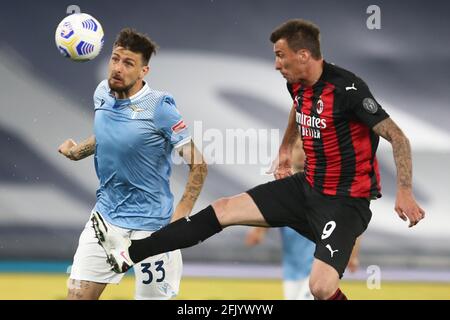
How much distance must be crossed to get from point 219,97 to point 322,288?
18.4 feet

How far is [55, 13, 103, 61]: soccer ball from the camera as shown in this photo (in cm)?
600

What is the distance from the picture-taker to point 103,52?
1040 centimetres

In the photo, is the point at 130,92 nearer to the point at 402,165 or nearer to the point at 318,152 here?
the point at 318,152

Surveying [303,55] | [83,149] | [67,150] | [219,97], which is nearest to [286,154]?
[303,55]

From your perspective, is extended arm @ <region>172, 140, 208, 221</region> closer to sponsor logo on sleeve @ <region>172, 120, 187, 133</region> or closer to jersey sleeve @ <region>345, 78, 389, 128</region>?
sponsor logo on sleeve @ <region>172, 120, 187, 133</region>

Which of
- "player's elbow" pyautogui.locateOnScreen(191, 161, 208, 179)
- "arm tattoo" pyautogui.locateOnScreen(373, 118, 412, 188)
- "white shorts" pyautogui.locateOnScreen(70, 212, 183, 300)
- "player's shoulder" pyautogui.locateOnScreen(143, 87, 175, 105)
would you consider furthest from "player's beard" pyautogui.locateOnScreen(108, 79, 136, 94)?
"arm tattoo" pyautogui.locateOnScreen(373, 118, 412, 188)

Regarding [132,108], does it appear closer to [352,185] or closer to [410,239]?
[352,185]

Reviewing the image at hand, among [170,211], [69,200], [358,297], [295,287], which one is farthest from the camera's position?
[69,200]

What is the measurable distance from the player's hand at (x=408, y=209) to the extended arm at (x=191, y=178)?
1.37m

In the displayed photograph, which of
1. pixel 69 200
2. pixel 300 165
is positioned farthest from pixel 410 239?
pixel 69 200

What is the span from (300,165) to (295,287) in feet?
3.34

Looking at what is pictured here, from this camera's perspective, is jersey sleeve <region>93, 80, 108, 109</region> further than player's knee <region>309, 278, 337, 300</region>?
Yes

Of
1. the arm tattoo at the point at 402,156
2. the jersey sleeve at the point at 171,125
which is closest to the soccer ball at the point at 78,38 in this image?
the jersey sleeve at the point at 171,125

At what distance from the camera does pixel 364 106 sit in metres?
5.24
